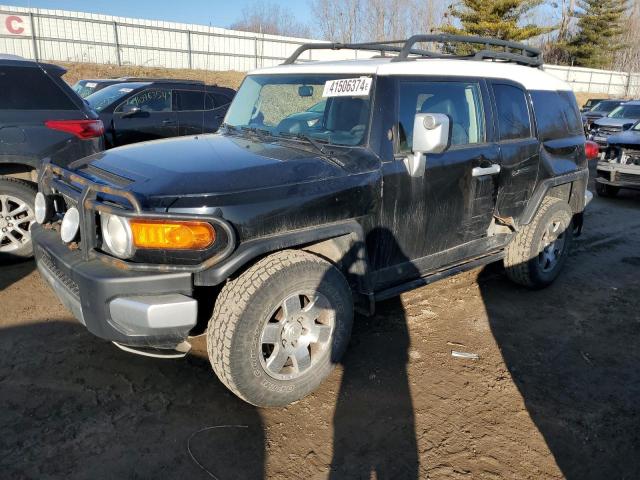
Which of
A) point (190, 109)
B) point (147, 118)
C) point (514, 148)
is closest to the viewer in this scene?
point (514, 148)

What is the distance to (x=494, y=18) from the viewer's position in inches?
1302

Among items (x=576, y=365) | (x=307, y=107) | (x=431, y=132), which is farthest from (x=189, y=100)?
(x=576, y=365)

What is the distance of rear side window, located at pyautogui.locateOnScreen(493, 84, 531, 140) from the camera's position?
4203 millimetres

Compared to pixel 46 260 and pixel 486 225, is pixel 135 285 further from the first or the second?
pixel 486 225

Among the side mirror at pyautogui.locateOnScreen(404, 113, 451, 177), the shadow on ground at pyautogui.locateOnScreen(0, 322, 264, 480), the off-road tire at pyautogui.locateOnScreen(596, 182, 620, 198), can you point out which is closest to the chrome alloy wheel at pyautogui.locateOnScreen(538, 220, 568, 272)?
the side mirror at pyautogui.locateOnScreen(404, 113, 451, 177)

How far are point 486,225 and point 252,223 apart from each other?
229cm

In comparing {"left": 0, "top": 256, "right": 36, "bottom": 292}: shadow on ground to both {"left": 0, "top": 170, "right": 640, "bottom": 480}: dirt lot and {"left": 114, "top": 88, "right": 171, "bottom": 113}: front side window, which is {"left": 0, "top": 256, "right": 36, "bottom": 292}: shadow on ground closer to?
{"left": 0, "top": 170, "right": 640, "bottom": 480}: dirt lot

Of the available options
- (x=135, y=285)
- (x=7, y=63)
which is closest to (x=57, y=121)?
(x=7, y=63)

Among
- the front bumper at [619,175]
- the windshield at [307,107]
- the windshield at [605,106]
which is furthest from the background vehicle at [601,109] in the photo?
the windshield at [307,107]

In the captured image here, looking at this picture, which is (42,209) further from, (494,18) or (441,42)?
(494,18)

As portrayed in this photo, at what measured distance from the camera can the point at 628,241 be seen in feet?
22.7

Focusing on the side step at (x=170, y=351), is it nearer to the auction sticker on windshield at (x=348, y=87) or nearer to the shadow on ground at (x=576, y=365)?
the auction sticker on windshield at (x=348, y=87)

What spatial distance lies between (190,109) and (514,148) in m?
6.57

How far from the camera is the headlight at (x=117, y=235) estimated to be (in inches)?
104
